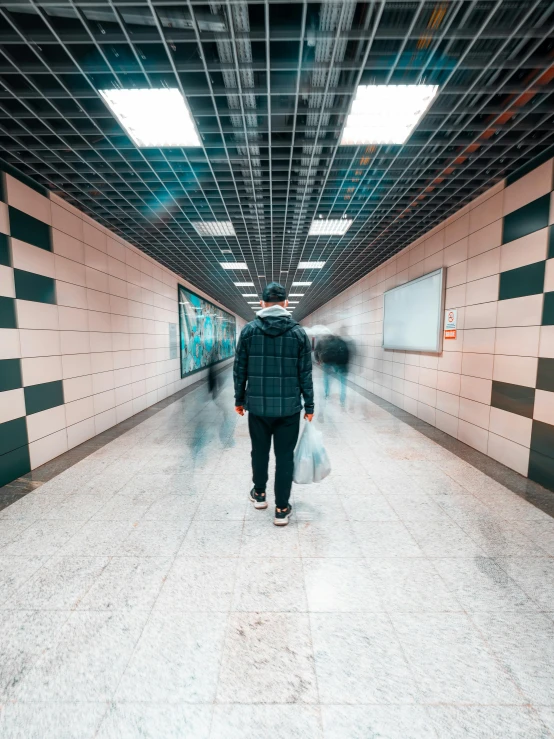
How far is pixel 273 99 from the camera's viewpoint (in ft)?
7.18

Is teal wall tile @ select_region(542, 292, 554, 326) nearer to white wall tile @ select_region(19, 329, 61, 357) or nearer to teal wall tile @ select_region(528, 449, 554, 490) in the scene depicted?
teal wall tile @ select_region(528, 449, 554, 490)

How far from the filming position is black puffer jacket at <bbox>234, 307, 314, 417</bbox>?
2.07 meters

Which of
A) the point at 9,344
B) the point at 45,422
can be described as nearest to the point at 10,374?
the point at 9,344

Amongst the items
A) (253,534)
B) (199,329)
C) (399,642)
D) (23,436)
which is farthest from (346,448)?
(199,329)

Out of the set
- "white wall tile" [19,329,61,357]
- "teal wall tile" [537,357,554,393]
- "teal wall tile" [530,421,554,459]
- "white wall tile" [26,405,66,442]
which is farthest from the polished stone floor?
"white wall tile" [19,329,61,357]

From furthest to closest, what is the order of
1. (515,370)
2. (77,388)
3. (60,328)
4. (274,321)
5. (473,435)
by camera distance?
(77,388), (473,435), (60,328), (515,370), (274,321)

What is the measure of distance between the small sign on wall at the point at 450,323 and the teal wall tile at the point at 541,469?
1714mm

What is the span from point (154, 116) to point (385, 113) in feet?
5.53

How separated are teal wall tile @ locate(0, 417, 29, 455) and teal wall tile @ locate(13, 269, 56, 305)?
3.85 feet

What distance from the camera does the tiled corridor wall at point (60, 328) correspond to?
2.87 metres

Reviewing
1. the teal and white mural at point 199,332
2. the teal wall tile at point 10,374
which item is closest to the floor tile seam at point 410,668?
the teal wall tile at point 10,374

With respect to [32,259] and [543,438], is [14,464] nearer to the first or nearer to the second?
[32,259]

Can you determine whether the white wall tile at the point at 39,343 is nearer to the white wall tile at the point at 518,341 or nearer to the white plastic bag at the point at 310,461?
the white plastic bag at the point at 310,461

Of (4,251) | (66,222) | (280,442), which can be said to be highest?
(66,222)
